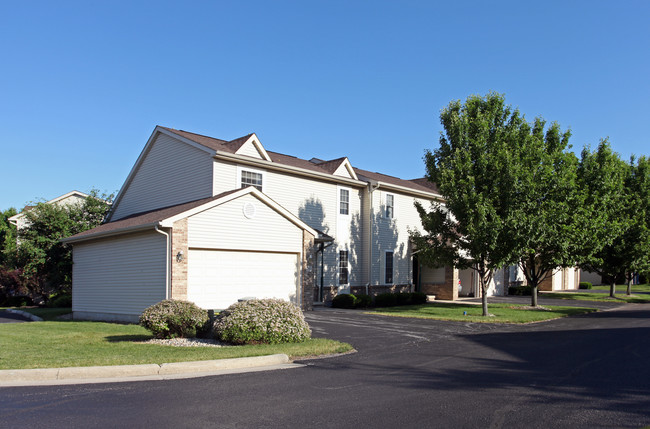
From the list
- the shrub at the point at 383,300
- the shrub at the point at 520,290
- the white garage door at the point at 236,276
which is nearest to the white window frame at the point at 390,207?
the shrub at the point at 383,300

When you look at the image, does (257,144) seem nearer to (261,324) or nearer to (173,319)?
(173,319)

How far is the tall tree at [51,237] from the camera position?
88.5 ft

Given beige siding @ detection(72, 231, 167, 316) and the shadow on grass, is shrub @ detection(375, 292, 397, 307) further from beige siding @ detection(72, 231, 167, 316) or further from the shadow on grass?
the shadow on grass

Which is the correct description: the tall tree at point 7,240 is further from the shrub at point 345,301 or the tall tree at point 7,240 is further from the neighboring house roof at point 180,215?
the shrub at point 345,301

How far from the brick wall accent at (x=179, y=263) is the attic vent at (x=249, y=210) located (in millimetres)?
2736

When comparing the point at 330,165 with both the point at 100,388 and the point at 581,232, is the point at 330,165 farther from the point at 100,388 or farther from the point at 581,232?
the point at 100,388

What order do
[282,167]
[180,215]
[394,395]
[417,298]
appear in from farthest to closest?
[417,298] < [282,167] < [180,215] < [394,395]

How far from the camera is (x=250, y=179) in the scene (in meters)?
22.7

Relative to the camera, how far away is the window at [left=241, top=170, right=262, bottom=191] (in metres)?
22.4

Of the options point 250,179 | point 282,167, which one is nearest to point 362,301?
point 282,167

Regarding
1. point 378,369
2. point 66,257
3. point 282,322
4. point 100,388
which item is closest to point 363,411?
point 378,369

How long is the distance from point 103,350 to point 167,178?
550 inches

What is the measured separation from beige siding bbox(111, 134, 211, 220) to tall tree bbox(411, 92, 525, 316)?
9.85 meters

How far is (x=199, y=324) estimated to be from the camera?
42.5ft
